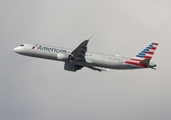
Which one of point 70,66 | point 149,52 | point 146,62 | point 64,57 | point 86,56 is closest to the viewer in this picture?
point 146,62

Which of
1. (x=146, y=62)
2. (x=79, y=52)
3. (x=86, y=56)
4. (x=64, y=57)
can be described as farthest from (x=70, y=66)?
(x=146, y=62)

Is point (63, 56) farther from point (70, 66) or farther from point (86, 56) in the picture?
point (70, 66)

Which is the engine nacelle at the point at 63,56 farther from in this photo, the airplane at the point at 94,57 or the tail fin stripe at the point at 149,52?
the tail fin stripe at the point at 149,52

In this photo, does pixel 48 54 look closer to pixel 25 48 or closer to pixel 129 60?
pixel 25 48

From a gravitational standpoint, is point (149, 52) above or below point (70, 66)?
above

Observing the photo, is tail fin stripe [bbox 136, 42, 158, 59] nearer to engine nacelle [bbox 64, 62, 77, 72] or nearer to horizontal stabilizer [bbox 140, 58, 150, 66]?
horizontal stabilizer [bbox 140, 58, 150, 66]

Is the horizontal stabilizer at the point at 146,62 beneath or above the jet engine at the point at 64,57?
beneath

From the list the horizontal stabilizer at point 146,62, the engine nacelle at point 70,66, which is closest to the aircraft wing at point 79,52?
the engine nacelle at point 70,66

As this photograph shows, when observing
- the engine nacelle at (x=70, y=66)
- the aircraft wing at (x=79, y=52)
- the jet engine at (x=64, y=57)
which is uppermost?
the aircraft wing at (x=79, y=52)

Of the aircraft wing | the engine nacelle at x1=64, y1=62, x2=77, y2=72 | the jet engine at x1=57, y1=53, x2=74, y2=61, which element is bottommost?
the engine nacelle at x1=64, y1=62, x2=77, y2=72

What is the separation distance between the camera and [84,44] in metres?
82.2

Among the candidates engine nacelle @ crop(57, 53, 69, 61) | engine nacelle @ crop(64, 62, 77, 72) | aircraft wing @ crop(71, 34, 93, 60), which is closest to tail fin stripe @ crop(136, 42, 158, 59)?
aircraft wing @ crop(71, 34, 93, 60)

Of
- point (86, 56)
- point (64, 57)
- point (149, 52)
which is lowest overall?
point (64, 57)

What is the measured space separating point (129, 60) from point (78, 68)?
48.8 feet
